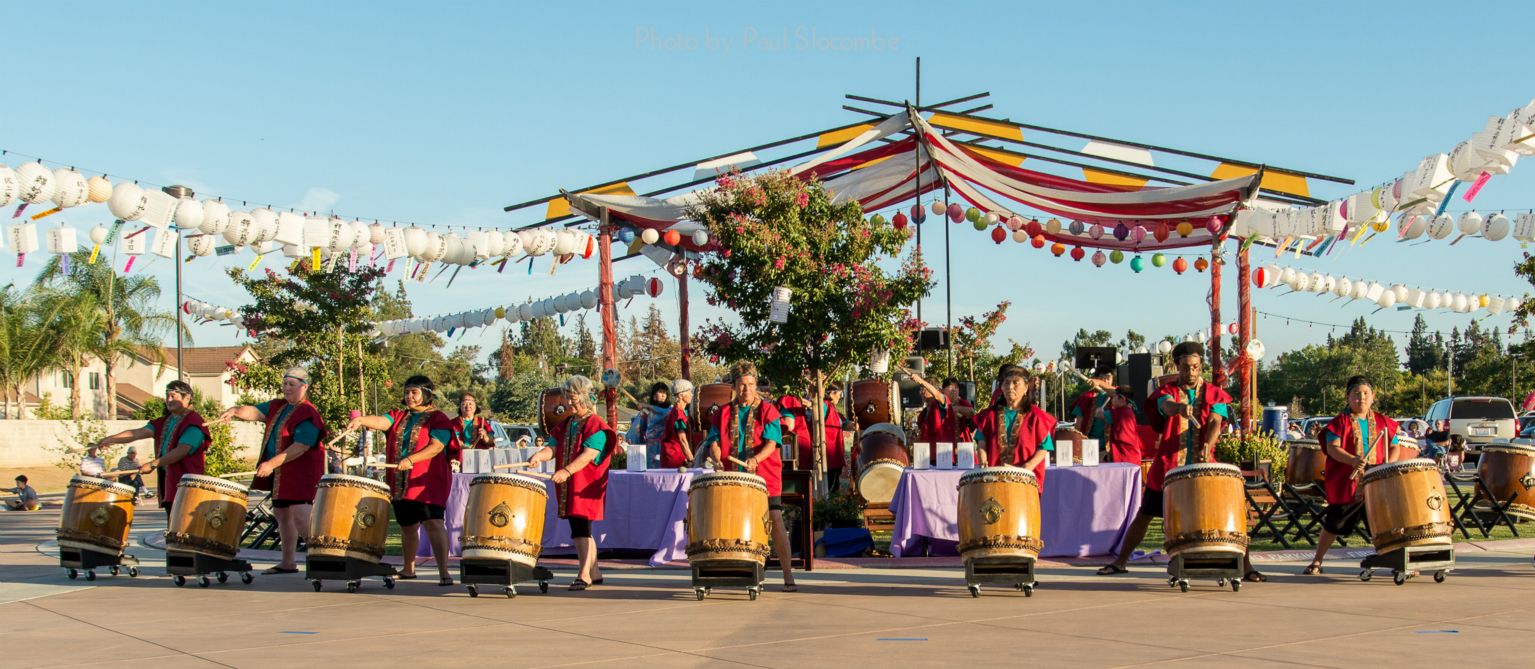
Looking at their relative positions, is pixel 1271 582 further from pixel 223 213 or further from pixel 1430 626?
pixel 223 213

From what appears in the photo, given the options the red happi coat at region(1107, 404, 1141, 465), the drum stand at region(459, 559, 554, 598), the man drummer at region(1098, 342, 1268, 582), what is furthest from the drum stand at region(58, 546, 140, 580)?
the red happi coat at region(1107, 404, 1141, 465)

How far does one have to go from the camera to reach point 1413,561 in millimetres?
9016

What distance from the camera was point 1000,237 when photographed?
20.1m

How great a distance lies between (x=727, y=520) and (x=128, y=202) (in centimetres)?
696

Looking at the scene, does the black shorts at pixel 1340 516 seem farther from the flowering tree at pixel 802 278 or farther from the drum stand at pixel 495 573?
the flowering tree at pixel 802 278

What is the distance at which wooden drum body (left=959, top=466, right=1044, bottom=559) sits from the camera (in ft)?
28.6

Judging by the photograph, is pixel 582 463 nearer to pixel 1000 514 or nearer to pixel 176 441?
pixel 1000 514

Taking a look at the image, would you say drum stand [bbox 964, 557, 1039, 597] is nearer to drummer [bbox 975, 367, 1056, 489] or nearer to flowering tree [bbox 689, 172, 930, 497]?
drummer [bbox 975, 367, 1056, 489]

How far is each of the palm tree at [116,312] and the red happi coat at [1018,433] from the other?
4371cm

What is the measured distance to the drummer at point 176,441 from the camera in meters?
10.4

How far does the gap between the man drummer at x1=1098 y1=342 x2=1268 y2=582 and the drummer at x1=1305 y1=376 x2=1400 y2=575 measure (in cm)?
66

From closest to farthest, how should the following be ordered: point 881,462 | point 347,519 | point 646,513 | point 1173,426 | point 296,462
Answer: point 347,519 < point 1173,426 < point 296,462 < point 646,513 < point 881,462

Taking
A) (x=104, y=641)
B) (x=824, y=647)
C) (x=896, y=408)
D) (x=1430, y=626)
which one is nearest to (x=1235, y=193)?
(x=896, y=408)

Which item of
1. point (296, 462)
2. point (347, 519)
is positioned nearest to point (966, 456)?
point (347, 519)
